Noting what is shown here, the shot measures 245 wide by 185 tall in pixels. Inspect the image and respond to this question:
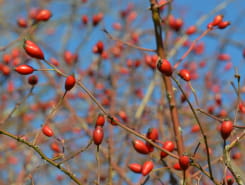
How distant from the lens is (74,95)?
5254mm

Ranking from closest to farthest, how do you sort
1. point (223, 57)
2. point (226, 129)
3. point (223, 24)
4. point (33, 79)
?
point (226, 129), point (33, 79), point (223, 24), point (223, 57)

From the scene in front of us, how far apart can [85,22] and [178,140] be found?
1.82m

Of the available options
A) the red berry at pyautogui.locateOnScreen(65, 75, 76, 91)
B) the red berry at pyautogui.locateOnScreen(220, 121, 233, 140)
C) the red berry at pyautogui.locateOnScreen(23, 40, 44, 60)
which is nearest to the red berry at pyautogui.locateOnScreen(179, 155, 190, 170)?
the red berry at pyautogui.locateOnScreen(220, 121, 233, 140)

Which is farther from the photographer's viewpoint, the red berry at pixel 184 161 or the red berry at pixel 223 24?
the red berry at pixel 223 24

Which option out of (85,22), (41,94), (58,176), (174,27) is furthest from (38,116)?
(174,27)

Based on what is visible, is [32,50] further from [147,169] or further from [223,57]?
[223,57]

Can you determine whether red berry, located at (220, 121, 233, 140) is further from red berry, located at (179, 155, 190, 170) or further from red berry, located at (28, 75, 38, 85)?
red berry, located at (28, 75, 38, 85)

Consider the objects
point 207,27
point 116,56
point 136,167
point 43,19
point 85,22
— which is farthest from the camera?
point 116,56

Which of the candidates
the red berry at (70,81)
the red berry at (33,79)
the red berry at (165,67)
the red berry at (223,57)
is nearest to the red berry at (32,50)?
the red berry at (70,81)

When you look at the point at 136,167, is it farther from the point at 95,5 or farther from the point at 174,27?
the point at 95,5

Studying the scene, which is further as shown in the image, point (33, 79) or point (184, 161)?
point (33, 79)

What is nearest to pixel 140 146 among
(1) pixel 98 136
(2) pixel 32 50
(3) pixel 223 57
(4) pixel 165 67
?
(1) pixel 98 136

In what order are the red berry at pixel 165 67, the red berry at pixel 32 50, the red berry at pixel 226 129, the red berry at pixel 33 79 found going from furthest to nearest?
the red berry at pixel 33 79 → the red berry at pixel 32 50 → the red berry at pixel 165 67 → the red berry at pixel 226 129

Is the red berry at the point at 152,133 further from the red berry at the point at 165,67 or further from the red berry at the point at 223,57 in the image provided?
the red berry at the point at 223,57
